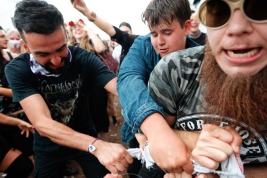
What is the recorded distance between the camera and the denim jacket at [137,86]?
1.13m

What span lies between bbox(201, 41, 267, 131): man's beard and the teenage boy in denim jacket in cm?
28

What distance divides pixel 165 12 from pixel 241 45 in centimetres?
100

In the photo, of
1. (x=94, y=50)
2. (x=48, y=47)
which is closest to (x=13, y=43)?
(x=94, y=50)

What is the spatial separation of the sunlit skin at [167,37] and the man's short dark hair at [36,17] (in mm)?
887

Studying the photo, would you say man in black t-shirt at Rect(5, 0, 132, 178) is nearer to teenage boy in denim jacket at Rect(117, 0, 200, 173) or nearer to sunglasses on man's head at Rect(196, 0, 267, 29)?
teenage boy in denim jacket at Rect(117, 0, 200, 173)

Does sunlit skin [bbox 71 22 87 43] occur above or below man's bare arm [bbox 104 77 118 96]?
above

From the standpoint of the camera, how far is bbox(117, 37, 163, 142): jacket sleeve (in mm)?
1134

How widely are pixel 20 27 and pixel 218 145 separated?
1824 millimetres

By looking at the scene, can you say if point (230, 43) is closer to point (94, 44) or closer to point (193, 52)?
point (193, 52)

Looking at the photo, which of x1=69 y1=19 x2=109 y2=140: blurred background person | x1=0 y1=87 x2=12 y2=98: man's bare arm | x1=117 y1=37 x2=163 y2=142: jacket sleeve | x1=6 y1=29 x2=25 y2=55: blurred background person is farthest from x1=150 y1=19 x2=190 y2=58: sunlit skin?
x1=6 y1=29 x2=25 y2=55: blurred background person

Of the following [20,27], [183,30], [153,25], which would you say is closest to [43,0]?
[20,27]

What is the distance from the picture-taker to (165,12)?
1.73 metres

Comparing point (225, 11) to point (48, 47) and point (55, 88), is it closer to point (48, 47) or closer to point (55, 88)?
point (48, 47)

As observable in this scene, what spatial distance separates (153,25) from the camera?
1763 mm
